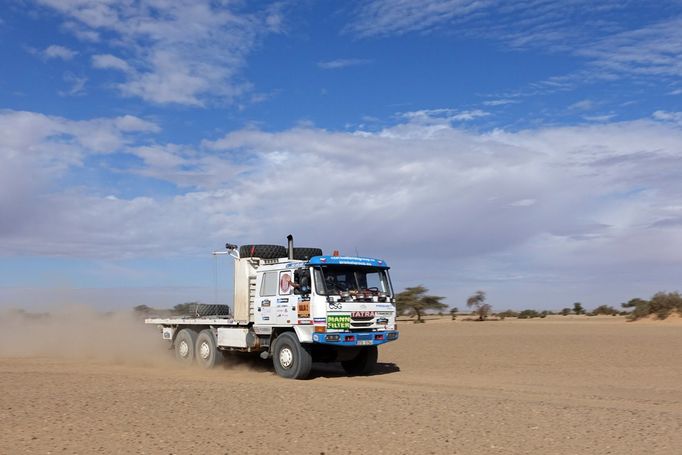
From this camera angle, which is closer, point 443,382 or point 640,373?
point 443,382

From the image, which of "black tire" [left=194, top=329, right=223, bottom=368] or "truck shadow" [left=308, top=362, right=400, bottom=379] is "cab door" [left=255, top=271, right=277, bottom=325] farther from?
"black tire" [left=194, top=329, right=223, bottom=368]

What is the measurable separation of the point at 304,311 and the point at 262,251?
3660 mm

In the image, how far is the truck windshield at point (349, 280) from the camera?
17.5 metres

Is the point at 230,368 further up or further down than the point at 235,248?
further down

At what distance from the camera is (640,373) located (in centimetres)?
1931

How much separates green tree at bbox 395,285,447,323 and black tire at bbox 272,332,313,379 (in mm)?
46727

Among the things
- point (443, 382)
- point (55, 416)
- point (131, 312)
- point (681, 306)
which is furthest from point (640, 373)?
point (681, 306)

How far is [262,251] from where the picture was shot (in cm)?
2056

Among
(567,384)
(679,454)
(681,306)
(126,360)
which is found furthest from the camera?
(681,306)

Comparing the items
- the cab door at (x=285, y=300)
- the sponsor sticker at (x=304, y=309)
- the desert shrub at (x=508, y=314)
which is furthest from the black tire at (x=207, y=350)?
the desert shrub at (x=508, y=314)

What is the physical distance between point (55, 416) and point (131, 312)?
2009cm

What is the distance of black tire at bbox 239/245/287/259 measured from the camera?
20453 mm

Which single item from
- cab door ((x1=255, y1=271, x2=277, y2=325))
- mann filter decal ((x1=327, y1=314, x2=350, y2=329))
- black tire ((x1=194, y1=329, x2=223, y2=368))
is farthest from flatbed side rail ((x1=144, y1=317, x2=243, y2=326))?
mann filter decal ((x1=327, y1=314, x2=350, y2=329))

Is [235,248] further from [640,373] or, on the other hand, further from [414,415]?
[640,373]
